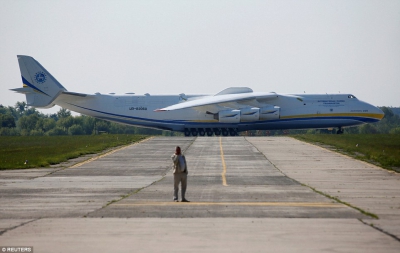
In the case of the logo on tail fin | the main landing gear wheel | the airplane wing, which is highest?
the logo on tail fin

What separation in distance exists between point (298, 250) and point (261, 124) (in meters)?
49.5

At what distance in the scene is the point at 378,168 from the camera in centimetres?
2962

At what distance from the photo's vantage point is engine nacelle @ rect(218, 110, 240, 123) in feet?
195

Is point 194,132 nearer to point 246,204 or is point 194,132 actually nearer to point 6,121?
point 246,204

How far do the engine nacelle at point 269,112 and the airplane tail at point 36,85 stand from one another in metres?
17.9

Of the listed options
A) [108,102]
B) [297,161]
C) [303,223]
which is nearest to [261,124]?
[108,102]

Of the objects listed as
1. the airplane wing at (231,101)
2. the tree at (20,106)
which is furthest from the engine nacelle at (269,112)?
the tree at (20,106)

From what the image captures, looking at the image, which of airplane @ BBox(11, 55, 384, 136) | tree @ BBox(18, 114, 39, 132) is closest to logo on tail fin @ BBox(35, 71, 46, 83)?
airplane @ BBox(11, 55, 384, 136)

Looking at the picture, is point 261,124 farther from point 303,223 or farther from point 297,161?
point 303,223

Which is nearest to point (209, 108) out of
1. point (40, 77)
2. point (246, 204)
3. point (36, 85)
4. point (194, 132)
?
point (194, 132)

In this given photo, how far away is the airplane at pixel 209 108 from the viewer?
197 feet

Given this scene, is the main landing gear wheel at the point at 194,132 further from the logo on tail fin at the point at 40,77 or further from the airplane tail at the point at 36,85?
the logo on tail fin at the point at 40,77

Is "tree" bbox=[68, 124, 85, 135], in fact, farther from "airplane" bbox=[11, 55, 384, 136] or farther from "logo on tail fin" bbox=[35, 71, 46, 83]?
"logo on tail fin" bbox=[35, 71, 46, 83]

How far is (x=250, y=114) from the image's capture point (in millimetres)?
59531
